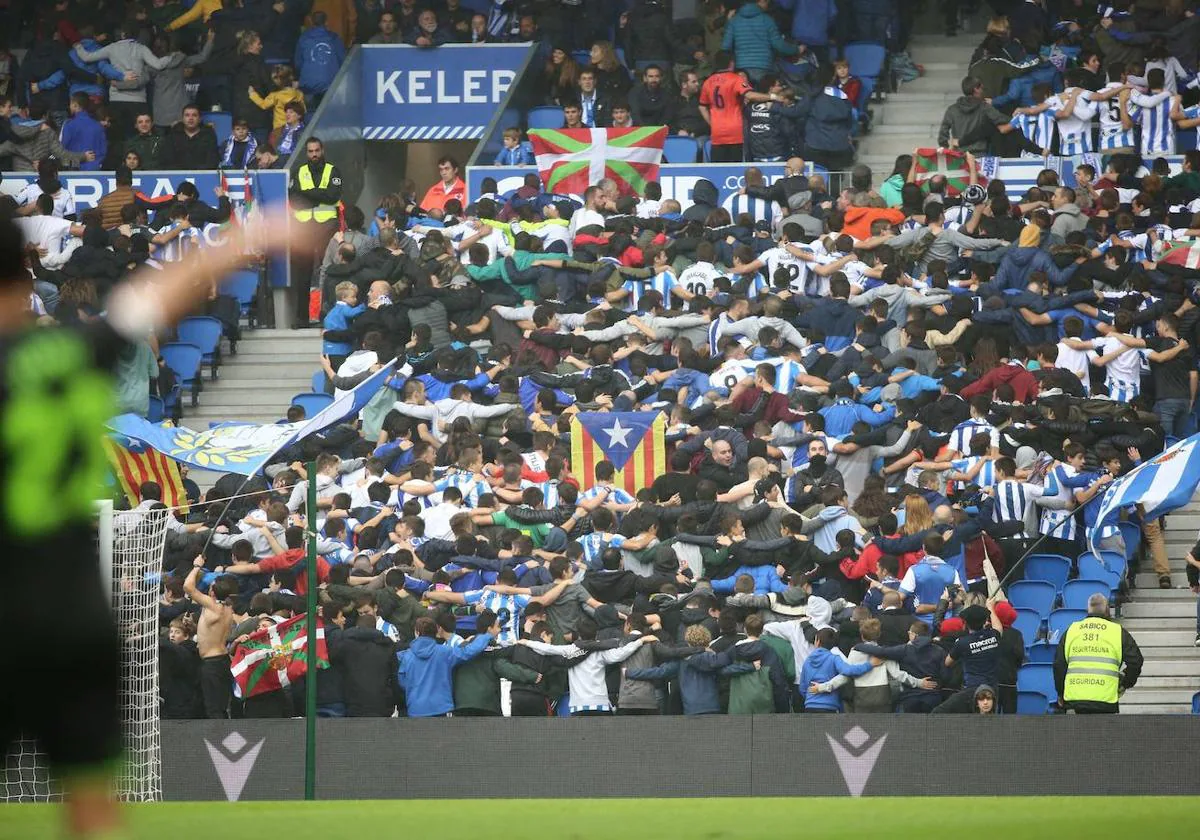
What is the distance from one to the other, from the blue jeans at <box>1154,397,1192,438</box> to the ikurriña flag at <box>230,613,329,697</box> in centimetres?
787

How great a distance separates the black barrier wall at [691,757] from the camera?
13711 mm

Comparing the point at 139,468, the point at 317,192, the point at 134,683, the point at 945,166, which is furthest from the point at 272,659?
the point at 945,166

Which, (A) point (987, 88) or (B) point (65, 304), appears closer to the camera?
(B) point (65, 304)

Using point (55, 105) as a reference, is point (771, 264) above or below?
below

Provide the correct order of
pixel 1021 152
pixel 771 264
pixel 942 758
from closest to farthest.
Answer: pixel 942 758, pixel 771 264, pixel 1021 152

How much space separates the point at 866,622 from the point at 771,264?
17.6 feet

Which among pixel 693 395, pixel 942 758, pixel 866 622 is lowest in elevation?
pixel 942 758

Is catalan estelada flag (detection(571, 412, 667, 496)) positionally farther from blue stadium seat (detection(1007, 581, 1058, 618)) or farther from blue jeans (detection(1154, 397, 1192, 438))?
blue jeans (detection(1154, 397, 1192, 438))

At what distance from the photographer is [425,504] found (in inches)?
651

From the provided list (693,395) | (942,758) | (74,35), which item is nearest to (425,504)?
(693,395)

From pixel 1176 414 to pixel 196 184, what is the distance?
10.9 meters

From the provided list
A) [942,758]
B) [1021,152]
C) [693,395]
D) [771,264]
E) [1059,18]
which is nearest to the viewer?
[942,758]

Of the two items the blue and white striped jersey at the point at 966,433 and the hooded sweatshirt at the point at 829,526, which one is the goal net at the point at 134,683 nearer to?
the hooded sweatshirt at the point at 829,526

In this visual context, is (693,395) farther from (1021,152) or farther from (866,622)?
(1021,152)
